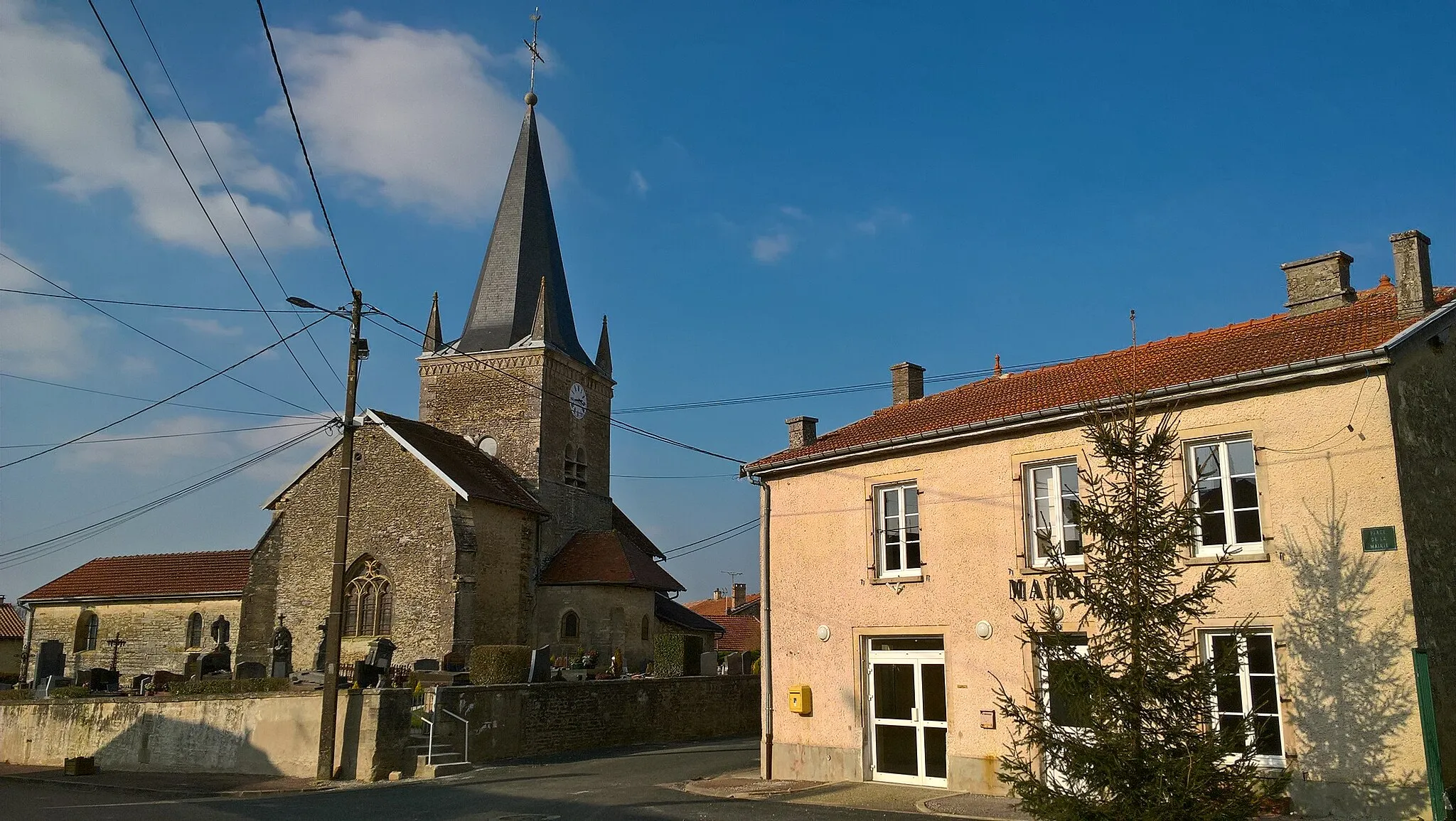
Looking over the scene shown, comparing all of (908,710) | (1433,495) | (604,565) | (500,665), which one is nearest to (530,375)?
(604,565)

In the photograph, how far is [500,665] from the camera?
2316 centimetres

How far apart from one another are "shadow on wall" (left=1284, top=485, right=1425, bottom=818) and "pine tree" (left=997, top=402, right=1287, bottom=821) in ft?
12.3

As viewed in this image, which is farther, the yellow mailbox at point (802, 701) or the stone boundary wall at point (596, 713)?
the stone boundary wall at point (596, 713)

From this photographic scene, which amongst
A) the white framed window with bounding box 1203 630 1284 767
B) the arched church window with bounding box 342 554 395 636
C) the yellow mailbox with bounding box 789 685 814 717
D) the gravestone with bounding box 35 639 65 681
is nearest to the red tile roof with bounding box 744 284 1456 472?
the white framed window with bounding box 1203 630 1284 767

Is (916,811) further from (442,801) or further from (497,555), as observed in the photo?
(497,555)

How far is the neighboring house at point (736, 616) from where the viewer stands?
49875 mm

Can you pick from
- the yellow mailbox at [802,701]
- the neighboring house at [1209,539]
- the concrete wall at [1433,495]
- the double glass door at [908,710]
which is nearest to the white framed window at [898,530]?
the neighboring house at [1209,539]

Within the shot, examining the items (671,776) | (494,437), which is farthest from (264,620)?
(671,776)

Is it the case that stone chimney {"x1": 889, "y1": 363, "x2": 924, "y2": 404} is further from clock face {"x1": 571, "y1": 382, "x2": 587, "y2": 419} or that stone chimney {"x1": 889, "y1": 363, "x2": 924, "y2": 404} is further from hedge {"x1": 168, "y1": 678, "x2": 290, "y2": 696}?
clock face {"x1": 571, "y1": 382, "x2": 587, "y2": 419}

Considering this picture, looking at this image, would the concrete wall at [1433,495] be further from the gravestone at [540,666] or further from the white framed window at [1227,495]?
the gravestone at [540,666]

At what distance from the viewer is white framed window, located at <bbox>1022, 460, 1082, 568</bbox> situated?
14.6m

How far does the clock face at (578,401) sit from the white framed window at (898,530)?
26806 millimetres

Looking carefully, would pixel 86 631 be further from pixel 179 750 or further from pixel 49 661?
pixel 179 750

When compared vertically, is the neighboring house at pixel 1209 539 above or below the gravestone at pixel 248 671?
above
